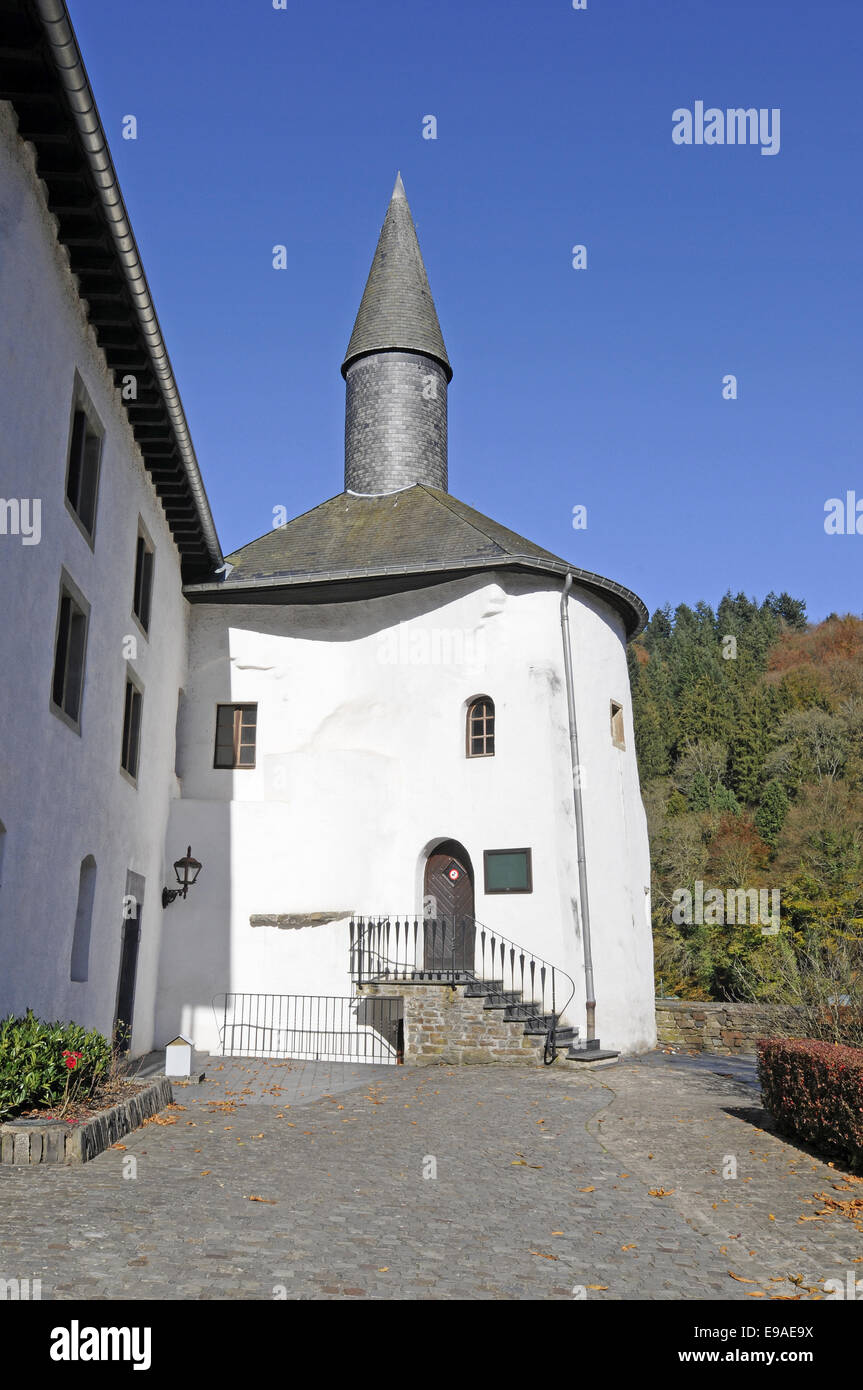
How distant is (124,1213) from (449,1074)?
8.93 metres

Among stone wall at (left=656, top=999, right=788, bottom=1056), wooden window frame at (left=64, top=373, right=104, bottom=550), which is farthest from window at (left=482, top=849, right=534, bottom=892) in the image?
wooden window frame at (left=64, top=373, right=104, bottom=550)

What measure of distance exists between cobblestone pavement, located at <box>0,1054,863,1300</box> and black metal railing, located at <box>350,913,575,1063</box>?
4.61 meters

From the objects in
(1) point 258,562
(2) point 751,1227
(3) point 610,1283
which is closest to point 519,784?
(1) point 258,562

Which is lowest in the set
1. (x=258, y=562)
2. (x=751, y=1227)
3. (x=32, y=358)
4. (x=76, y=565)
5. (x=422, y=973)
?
(x=751, y=1227)

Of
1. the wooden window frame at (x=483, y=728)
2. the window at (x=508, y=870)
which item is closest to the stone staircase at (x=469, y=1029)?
the window at (x=508, y=870)

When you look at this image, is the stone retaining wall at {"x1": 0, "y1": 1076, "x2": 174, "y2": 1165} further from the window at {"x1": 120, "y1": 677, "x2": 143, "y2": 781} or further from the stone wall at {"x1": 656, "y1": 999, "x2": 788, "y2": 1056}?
the stone wall at {"x1": 656, "y1": 999, "x2": 788, "y2": 1056}

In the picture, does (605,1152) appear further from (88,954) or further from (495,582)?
(495,582)

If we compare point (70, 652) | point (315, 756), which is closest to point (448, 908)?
point (315, 756)

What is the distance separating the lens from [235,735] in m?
20.5

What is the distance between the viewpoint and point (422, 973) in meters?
17.2

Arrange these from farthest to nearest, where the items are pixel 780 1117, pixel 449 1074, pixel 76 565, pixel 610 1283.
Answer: pixel 449 1074, pixel 76 565, pixel 780 1117, pixel 610 1283

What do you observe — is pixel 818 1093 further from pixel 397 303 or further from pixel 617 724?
pixel 397 303

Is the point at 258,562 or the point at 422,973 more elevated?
the point at 258,562

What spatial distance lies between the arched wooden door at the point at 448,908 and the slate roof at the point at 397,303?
12254 mm
